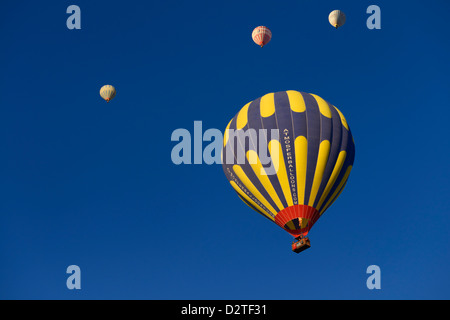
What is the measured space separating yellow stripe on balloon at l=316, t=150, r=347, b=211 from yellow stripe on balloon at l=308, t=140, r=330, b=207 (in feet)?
1.35

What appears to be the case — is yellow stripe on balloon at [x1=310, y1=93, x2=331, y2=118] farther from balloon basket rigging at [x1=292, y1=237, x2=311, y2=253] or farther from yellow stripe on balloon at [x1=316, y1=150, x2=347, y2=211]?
balloon basket rigging at [x1=292, y1=237, x2=311, y2=253]

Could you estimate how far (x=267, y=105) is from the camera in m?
28.3

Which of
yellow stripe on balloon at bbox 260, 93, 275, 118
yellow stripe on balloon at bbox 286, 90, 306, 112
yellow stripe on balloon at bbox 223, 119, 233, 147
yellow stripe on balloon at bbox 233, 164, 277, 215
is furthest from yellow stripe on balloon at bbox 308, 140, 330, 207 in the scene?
yellow stripe on balloon at bbox 223, 119, 233, 147

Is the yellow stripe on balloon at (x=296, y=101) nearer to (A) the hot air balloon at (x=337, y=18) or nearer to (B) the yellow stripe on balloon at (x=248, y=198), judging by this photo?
(B) the yellow stripe on balloon at (x=248, y=198)

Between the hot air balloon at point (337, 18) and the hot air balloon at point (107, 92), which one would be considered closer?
the hot air balloon at point (337, 18)

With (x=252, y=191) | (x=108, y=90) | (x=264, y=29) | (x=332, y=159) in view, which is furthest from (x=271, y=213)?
(x=108, y=90)

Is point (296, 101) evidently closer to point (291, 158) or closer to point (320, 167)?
point (291, 158)

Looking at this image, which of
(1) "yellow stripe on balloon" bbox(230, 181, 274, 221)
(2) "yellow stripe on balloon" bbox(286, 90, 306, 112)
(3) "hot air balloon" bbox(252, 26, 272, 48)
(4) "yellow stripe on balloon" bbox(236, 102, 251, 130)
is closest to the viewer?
(1) "yellow stripe on balloon" bbox(230, 181, 274, 221)

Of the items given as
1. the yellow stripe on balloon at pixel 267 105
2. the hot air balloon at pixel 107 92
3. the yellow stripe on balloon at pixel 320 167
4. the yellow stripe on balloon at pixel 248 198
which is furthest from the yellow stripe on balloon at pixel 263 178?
the hot air balloon at pixel 107 92

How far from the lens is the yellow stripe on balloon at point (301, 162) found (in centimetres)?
2645

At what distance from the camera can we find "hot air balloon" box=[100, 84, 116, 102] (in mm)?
35594

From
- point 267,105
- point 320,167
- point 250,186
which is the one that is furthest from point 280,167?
point 267,105

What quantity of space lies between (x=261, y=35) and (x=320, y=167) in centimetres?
853

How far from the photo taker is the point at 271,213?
1069 inches
